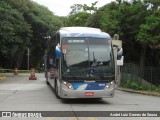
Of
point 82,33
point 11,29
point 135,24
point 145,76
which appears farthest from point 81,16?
point 82,33

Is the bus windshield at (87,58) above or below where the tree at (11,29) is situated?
below

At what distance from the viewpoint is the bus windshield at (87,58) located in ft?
61.4

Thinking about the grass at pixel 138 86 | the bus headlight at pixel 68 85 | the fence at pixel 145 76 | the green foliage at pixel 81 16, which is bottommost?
the grass at pixel 138 86

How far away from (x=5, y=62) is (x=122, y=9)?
4504 centimetres

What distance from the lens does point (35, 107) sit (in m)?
16.8

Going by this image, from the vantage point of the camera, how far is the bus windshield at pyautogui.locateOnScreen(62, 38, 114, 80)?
18703 mm

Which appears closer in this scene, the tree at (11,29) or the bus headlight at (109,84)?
the bus headlight at (109,84)

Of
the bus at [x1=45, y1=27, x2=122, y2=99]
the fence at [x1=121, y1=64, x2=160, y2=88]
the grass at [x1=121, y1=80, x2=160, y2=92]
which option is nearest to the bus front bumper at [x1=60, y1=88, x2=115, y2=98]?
the bus at [x1=45, y1=27, x2=122, y2=99]

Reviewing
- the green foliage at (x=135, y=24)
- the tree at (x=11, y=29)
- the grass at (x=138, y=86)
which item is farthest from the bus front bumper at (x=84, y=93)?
the tree at (x=11, y=29)

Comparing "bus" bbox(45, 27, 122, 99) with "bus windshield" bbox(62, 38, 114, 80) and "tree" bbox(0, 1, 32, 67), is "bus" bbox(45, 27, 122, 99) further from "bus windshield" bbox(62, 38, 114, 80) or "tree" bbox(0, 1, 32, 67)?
"tree" bbox(0, 1, 32, 67)

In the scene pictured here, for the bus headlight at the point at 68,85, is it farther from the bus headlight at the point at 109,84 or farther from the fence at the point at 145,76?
the fence at the point at 145,76

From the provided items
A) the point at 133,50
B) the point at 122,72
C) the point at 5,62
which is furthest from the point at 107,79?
the point at 5,62

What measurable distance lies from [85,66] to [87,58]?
0.41 meters

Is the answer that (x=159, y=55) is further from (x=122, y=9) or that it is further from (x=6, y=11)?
(x=6, y=11)
